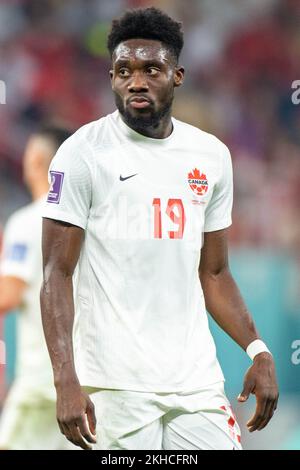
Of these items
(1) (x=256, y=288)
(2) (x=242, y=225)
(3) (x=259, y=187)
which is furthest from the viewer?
(3) (x=259, y=187)

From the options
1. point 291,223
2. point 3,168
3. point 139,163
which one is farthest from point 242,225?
point 139,163

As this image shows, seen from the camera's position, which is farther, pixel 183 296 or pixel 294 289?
pixel 294 289

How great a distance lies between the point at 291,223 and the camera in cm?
884

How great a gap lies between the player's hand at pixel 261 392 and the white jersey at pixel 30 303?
2384mm

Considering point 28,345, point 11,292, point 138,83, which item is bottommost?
point 28,345

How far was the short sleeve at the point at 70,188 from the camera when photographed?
3684mm

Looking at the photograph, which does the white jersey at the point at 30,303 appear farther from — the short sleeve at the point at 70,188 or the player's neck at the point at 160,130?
the short sleeve at the point at 70,188

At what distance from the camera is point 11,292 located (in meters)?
6.08

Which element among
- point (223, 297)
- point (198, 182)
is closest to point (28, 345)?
point (223, 297)

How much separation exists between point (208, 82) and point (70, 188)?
6.88 meters

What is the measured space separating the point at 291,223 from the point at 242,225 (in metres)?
0.45

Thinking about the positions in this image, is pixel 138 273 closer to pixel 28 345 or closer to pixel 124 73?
pixel 124 73

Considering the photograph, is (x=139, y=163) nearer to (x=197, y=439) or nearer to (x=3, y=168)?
(x=197, y=439)

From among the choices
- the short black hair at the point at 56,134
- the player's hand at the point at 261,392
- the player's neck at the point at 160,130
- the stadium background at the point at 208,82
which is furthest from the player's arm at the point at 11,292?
the stadium background at the point at 208,82
